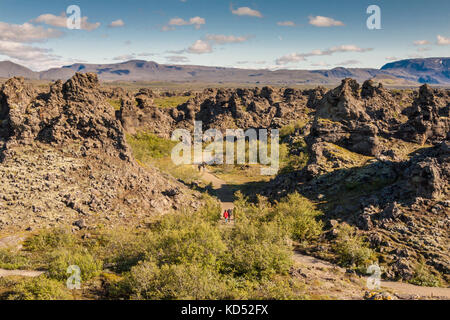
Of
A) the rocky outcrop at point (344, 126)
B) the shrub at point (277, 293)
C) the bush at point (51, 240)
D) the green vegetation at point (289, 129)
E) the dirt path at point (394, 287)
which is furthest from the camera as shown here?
the green vegetation at point (289, 129)

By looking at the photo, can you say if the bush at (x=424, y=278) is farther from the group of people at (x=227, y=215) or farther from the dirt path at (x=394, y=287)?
the group of people at (x=227, y=215)

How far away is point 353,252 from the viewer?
3078 centimetres

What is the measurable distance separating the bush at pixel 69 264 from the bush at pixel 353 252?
23307 millimetres

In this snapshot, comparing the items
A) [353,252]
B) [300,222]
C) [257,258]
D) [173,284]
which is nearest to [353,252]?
[353,252]

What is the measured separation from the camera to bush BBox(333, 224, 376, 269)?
100.0 ft

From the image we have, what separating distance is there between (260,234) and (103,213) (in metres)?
19.8

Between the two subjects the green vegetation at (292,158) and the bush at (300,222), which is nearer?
the bush at (300,222)

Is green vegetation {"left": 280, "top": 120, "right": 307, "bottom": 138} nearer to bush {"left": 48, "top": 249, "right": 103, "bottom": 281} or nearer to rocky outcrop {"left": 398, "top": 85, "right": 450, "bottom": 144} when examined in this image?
rocky outcrop {"left": 398, "top": 85, "right": 450, "bottom": 144}

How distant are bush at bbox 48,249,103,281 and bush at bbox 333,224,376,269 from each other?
76.5 feet

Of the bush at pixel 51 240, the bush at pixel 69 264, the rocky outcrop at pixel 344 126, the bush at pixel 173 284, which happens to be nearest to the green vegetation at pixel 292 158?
the rocky outcrop at pixel 344 126

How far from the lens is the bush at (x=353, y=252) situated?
3047 centimetres

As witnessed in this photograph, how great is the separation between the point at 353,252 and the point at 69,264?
2606cm

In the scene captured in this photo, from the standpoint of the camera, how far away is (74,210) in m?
36.4

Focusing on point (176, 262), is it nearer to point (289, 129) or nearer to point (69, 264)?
point (69, 264)
